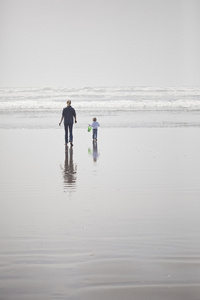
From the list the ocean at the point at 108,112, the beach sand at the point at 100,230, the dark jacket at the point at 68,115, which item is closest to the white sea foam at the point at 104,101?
the ocean at the point at 108,112

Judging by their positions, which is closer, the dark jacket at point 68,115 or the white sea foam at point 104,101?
the dark jacket at point 68,115

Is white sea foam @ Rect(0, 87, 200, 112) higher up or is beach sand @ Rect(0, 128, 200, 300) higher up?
white sea foam @ Rect(0, 87, 200, 112)

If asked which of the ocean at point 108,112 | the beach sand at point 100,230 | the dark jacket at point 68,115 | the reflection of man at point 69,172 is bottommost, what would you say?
the beach sand at point 100,230

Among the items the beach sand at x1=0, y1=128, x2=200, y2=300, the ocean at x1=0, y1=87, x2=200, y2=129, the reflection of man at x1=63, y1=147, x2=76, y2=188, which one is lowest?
the beach sand at x1=0, y1=128, x2=200, y2=300

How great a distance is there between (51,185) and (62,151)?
7.46 m

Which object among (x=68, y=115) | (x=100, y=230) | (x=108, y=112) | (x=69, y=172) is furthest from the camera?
(x=108, y=112)

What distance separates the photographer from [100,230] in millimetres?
6164

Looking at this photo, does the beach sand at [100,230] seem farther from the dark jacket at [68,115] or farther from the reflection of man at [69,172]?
the dark jacket at [68,115]

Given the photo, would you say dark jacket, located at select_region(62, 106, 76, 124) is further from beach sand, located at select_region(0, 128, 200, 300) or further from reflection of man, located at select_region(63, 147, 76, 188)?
beach sand, located at select_region(0, 128, 200, 300)

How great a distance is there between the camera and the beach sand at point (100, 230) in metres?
4.24

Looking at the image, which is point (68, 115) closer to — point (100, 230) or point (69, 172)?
point (69, 172)

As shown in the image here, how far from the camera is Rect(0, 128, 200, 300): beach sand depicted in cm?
424

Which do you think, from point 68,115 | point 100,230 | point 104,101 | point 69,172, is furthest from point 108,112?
point 100,230

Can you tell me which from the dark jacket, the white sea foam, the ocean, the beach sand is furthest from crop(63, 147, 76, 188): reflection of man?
the white sea foam
